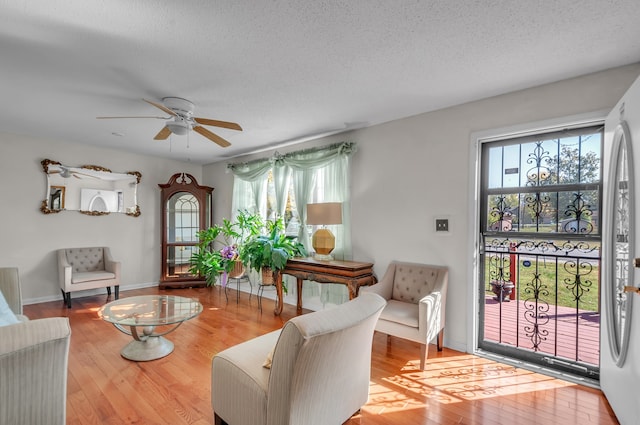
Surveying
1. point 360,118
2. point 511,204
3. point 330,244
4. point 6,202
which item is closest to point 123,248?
point 6,202

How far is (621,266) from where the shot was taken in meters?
1.87

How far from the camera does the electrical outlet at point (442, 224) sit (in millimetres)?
2998

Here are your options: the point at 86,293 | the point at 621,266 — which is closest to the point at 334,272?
the point at 621,266

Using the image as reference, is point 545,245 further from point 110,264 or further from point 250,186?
point 110,264

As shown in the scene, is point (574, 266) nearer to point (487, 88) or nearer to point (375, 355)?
point (487, 88)

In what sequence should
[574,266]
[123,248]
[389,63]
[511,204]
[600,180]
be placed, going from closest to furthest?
[389,63] → [600,180] → [574,266] → [511,204] → [123,248]

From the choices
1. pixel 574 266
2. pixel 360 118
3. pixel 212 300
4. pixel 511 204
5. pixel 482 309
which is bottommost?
pixel 212 300

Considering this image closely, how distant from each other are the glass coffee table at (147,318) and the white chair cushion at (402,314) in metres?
1.72

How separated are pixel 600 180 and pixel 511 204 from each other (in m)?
0.62

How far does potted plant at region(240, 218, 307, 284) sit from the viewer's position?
3.76 meters

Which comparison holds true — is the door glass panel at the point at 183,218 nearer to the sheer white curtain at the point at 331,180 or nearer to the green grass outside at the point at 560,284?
the sheer white curtain at the point at 331,180

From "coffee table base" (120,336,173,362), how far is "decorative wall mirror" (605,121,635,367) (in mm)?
3360

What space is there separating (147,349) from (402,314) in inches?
90.6

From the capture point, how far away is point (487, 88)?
2.61m
